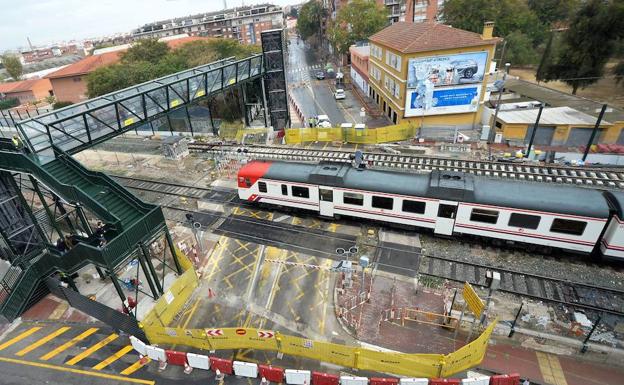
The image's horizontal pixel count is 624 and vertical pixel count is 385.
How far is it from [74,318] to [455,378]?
19.3 metres

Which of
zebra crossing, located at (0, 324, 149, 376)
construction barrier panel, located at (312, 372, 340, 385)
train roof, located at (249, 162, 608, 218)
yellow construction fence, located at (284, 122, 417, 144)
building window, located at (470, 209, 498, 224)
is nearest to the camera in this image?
construction barrier panel, located at (312, 372, 340, 385)

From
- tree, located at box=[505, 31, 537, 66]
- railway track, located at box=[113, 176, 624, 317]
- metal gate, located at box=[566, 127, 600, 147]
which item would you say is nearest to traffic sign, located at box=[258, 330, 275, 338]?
railway track, located at box=[113, 176, 624, 317]

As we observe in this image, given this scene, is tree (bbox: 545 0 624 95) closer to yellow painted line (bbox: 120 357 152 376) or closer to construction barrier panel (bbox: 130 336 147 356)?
construction barrier panel (bbox: 130 336 147 356)

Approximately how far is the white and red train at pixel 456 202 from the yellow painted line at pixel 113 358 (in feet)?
40.7

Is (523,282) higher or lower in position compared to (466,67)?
lower

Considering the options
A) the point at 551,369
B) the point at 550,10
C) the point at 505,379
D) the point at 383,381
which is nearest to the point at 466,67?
the point at 551,369

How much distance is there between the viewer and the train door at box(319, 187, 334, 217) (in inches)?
849

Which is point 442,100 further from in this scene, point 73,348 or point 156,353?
point 73,348

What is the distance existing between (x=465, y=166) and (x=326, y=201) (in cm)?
1436

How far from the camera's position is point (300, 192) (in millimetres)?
22359

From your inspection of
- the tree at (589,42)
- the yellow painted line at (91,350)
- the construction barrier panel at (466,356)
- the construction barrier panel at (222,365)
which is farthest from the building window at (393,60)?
the yellow painted line at (91,350)

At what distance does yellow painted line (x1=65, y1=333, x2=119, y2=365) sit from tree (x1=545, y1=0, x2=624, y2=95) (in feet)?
170

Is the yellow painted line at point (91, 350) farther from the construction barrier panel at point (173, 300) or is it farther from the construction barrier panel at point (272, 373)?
the construction barrier panel at point (272, 373)

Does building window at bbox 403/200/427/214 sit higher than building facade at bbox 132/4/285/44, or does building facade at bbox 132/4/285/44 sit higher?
building facade at bbox 132/4/285/44
